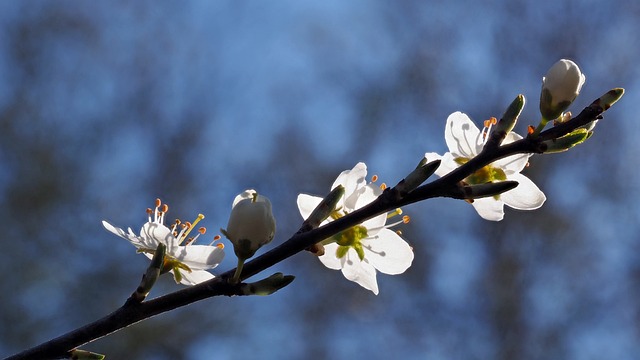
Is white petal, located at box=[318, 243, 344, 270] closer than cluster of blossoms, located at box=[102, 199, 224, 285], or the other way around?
cluster of blossoms, located at box=[102, 199, 224, 285]

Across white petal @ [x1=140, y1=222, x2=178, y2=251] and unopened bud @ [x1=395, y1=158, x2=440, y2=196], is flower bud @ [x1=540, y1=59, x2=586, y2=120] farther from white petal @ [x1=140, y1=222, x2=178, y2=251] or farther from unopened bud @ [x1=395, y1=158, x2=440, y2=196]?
white petal @ [x1=140, y1=222, x2=178, y2=251]

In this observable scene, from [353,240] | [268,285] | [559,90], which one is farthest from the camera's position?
[353,240]

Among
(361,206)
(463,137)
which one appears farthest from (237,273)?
(463,137)

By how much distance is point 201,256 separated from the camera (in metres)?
0.76

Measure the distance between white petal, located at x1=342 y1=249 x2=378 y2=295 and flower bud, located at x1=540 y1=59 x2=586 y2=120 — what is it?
0.85 feet

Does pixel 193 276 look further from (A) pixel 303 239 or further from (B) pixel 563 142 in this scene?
(B) pixel 563 142

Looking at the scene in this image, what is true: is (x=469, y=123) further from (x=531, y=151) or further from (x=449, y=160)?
(x=531, y=151)

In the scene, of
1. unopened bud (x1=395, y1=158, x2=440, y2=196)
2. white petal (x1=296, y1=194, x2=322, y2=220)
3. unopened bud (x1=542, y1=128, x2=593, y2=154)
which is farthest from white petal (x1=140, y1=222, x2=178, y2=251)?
unopened bud (x1=542, y1=128, x2=593, y2=154)

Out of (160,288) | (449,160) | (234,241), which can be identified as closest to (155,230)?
(234,241)

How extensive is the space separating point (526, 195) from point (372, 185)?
0.55 ft

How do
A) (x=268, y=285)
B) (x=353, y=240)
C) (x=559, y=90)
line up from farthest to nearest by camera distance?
(x=353, y=240) → (x=559, y=90) → (x=268, y=285)

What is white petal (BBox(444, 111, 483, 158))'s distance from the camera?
2.92 feet

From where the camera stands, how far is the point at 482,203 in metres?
0.84

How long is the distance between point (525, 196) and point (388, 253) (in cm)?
16
